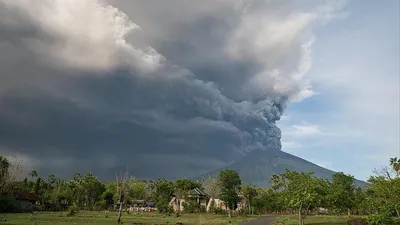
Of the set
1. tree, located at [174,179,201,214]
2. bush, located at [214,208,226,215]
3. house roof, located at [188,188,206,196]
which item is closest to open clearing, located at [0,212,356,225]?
bush, located at [214,208,226,215]

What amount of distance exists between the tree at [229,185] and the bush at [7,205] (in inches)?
1978

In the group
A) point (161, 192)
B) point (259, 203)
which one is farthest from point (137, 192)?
point (259, 203)

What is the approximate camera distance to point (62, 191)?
108 m

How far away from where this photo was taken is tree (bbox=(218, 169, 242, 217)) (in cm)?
9772

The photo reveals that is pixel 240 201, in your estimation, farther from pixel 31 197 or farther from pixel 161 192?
pixel 31 197

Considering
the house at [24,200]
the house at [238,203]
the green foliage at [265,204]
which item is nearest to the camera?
the house at [24,200]

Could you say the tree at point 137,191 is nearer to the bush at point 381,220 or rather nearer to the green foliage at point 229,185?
the green foliage at point 229,185

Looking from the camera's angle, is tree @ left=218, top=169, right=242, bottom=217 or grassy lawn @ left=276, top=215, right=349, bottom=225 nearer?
grassy lawn @ left=276, top=215, right=349, bottom=225

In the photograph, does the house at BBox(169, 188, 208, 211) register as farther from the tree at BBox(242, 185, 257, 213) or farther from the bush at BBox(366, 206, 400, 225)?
the bush at BBox(366, 206, 400, 225)

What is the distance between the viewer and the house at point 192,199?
105938mm

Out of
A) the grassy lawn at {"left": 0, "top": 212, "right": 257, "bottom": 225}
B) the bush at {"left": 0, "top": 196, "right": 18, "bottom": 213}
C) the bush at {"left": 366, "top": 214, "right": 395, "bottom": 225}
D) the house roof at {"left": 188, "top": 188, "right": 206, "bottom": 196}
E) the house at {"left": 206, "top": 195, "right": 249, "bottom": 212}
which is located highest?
the house roof at {"left": 188, "top": 188, "right": 206, "bottom": 196}

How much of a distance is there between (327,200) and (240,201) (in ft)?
227

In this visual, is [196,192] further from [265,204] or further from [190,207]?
[265,204]

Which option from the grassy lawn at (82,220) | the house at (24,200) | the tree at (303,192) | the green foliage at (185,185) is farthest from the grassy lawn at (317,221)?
the house at (24,200)
